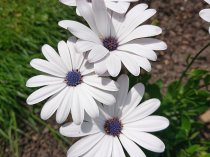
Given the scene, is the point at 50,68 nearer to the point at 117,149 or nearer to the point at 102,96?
the point at 102,96

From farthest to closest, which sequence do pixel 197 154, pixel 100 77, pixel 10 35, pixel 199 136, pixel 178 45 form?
pixel 178 45
pixel 10 35
pixel 199 136
pixel 197 154
pixel 100 77

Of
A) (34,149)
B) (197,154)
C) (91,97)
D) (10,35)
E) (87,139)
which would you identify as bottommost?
(197,154)

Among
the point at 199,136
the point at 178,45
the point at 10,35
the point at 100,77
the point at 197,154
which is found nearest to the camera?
the point at 100,77

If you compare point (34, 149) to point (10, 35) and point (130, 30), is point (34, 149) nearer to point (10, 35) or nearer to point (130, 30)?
point (10, 35)

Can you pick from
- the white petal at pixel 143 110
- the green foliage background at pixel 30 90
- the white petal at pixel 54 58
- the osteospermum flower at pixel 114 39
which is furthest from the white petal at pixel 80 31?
the green foliage background at pixel 30 90

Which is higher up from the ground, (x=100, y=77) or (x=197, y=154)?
(x=100, y=77)

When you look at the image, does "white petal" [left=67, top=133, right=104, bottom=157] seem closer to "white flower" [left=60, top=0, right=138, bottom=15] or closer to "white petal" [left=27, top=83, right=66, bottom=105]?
"white petal" [left=27, top=83, right=66, bottom=105]

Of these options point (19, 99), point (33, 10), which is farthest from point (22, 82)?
point (33, 10)

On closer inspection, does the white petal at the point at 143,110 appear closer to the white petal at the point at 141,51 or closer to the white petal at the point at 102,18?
the white petal at the point at 141,51
